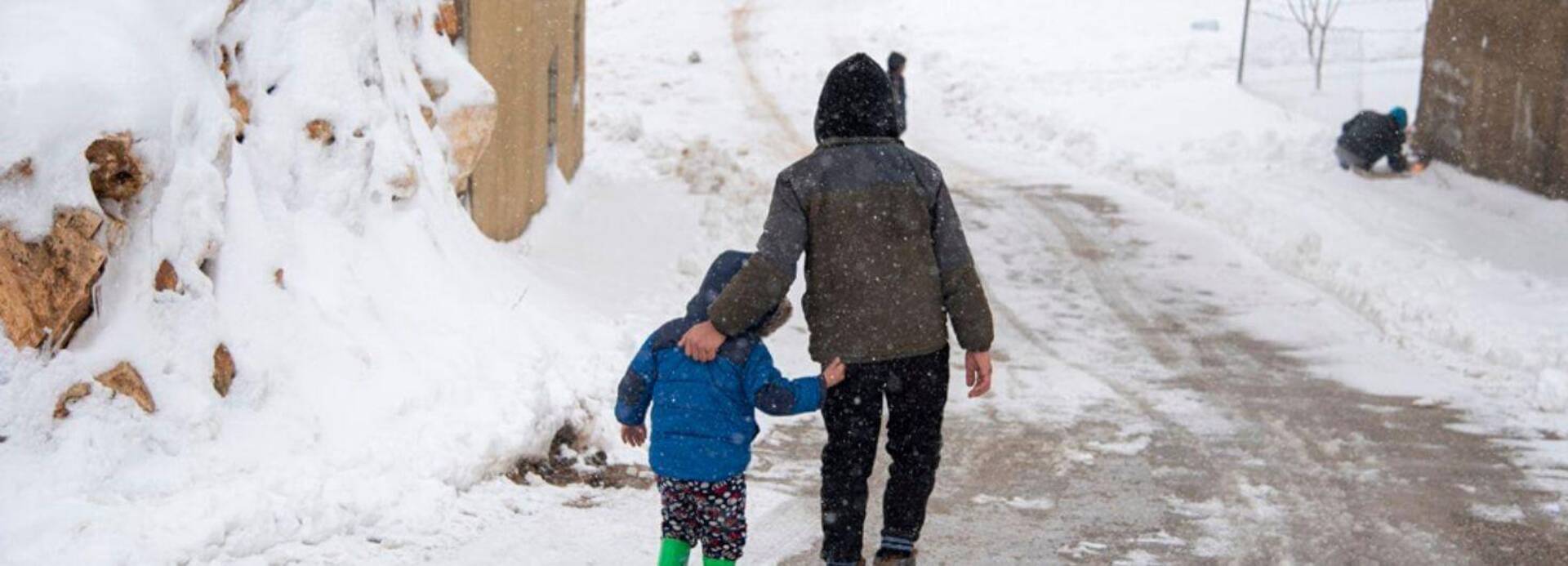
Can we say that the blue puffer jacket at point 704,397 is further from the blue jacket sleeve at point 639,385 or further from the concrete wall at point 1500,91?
the concrete wall at point 1500,91

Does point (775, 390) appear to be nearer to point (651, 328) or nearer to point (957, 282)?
point (957, 282)

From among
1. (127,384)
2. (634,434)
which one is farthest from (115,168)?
(634,434)

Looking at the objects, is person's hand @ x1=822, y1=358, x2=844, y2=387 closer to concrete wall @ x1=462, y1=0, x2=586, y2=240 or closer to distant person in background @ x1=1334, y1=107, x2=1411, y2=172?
concrete wall @ x1=462, y1=0, x2=586, y2=240

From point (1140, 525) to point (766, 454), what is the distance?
2049 millimetres

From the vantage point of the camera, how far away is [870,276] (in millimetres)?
5145

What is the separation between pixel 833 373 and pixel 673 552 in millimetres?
735

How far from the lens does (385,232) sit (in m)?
8.42

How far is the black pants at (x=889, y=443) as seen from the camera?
523cm

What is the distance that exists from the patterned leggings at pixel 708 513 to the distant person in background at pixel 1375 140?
610 inches

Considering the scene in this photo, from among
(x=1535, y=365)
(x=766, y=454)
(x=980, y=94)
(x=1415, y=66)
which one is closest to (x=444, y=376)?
(x=766, y=454)

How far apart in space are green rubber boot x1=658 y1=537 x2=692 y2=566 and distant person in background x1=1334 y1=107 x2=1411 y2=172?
612 inches

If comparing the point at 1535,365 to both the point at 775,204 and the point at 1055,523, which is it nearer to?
the point at 1055,523


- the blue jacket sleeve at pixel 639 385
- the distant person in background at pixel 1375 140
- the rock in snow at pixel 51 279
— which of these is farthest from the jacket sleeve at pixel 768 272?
the distant person in background at pixel 1375 140

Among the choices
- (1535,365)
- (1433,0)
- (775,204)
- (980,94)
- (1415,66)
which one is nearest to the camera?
(775,204)
